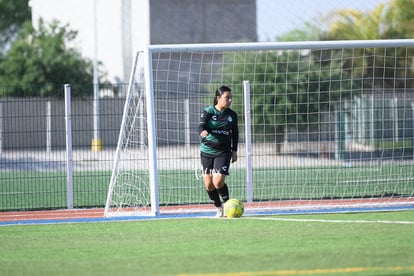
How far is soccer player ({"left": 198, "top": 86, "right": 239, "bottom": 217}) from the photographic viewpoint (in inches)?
496

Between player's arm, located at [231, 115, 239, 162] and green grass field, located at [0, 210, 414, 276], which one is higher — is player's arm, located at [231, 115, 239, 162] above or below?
above

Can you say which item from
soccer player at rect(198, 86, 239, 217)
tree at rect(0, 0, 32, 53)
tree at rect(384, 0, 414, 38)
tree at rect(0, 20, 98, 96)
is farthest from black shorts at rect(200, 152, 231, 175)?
tree at rect(0, 0, 32, 53)

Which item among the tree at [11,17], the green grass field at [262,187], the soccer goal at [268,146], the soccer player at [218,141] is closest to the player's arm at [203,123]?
the soccer player at [218,141]

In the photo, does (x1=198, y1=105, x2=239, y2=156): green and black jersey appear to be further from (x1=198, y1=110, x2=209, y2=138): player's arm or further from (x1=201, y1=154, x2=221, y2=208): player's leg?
(x1=201, y1=154, x2=221, y2=208): player's leg

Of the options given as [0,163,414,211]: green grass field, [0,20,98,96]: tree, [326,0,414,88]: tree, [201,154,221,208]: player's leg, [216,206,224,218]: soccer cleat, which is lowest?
[0,163,414,211]: green grass field

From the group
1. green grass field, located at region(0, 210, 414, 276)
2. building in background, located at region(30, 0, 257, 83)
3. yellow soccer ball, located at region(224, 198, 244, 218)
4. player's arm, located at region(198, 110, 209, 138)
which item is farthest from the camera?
building in background, located at region(30, 0, 257, 83)

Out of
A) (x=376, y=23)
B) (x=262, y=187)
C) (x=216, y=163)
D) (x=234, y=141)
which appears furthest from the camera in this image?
(x=376, y=23)

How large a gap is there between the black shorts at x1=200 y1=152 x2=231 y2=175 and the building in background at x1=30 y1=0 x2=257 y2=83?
3256cm

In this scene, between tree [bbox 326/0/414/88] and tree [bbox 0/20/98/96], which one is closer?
tree [bbox 326/0/414/88]

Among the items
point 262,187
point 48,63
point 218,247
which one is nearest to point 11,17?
point 48,63

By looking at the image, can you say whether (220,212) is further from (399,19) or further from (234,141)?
(399,19)

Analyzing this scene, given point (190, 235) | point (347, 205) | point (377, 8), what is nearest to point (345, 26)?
point (377, 8)

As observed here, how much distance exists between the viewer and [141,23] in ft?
149

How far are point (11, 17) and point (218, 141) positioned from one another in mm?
43729
